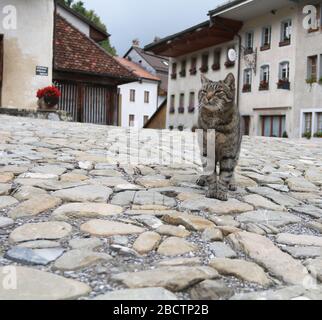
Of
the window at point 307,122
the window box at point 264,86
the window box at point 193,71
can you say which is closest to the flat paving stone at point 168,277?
the window at point 307,122

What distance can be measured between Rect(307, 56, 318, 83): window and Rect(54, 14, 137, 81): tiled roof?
1009 cm

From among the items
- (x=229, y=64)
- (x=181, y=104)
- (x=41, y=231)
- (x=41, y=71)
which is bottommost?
(x=41, y=231)

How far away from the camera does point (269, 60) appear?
27594 millimetres

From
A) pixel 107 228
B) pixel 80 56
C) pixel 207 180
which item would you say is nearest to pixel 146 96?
pixel 80 56

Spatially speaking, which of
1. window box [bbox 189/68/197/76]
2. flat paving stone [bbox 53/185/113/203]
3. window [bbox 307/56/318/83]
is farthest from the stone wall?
window box [bbox 189/68/197/76]

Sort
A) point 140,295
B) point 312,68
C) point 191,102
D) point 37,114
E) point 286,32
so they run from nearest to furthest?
point 140,295
point 37,114
point 312,68
point 286,32
point 191,102

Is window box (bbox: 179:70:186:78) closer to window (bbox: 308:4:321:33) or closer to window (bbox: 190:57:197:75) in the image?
window (bbox: 190:57:197:75)

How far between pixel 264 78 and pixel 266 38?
101 inches

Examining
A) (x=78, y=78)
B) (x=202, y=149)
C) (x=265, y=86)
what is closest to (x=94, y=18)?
(x=265, y=86)

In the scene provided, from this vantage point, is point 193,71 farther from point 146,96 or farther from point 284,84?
point 146,96

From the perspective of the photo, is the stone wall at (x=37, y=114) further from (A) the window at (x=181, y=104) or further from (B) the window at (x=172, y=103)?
(B) the window at (x=172, y=103)

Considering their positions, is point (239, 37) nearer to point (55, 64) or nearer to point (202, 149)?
point (55, 64)

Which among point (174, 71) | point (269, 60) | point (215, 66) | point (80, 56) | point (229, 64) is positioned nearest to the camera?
point (80, 56)

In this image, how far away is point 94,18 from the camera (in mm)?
47281
